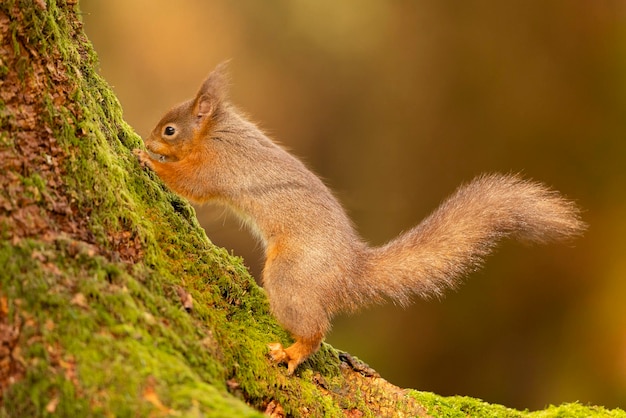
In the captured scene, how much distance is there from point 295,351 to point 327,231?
1.67 feet

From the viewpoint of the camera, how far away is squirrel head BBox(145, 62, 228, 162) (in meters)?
3.14

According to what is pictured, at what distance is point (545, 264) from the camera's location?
548 centimetres

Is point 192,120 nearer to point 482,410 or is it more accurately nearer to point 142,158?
point 142,158

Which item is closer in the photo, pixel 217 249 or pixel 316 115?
pixel 217 249

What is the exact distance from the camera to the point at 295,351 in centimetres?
243

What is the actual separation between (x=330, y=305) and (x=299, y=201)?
44cm

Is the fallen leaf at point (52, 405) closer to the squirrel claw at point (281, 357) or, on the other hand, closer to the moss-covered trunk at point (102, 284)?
the moss-covered trunk at point (102, 284)

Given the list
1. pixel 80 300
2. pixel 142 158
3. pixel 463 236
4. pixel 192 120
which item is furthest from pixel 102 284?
pixel 192 120

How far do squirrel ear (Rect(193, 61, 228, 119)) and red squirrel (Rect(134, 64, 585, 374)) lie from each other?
192mm

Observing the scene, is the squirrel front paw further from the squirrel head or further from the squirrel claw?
the squirrel claw

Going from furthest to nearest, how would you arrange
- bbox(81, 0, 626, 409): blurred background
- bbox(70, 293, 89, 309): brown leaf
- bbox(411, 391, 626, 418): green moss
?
1. bbox(81, 0, 626, 409): blurred background
2. bbox(411, 391, 626, 418): green moss
3. bbox(70, 293, 89, 309): brown leaf

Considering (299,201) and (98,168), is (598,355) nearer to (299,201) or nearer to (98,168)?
(299,201)

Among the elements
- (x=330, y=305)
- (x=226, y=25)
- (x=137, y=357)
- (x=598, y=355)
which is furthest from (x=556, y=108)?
(x=137, y=357)

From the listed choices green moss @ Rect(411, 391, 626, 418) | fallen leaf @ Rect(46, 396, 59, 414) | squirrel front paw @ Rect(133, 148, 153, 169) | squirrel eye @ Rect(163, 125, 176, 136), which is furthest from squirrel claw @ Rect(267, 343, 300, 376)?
squirrel eye @ Rect(163, 125, 176, 136)
